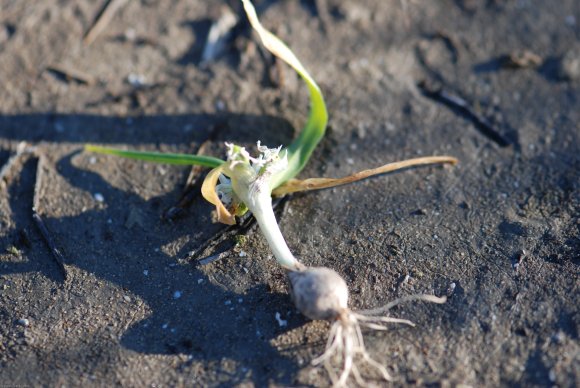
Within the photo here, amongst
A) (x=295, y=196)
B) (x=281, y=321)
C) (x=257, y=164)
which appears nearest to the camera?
(x=281, y=321)

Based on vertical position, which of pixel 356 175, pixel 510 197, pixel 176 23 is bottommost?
pixel 510 197

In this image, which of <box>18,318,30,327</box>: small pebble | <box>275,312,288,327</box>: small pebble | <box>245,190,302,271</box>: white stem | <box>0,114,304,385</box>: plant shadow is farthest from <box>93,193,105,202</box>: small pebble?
<box>275,312,288,327</box>: small pebble

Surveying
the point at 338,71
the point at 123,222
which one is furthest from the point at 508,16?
the point at 123,222

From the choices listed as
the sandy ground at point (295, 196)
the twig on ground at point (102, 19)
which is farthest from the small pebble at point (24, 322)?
the twig on ground at point (102, 19)

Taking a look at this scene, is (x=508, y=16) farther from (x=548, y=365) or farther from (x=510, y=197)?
(x=548, y=365)

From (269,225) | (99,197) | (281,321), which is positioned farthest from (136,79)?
(281,321)

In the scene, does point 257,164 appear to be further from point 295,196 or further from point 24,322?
point 24,322

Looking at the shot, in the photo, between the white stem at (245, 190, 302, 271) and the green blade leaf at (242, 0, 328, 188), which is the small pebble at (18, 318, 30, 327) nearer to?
the white stem at (245, 190, 302, 271)
